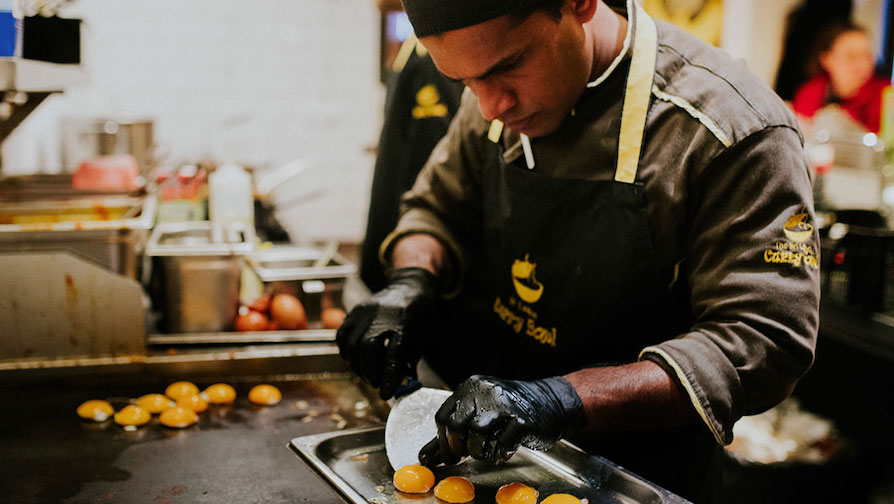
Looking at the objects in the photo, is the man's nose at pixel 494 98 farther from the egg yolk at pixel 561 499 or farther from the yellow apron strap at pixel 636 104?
the egg yolk at pixel 561 499

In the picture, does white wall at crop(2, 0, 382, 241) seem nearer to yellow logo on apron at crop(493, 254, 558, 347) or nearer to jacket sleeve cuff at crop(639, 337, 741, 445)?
yellow logo on apron at crop(493, 254, 558, 347)

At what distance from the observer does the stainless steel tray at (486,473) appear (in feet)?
4.30

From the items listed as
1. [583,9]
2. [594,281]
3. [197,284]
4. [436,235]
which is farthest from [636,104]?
[197,284]

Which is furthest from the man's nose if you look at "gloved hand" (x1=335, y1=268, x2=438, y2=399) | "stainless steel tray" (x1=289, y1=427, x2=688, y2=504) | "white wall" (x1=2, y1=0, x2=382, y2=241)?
"white wall" (x1=2, y1=0, x2=382, y2=241)

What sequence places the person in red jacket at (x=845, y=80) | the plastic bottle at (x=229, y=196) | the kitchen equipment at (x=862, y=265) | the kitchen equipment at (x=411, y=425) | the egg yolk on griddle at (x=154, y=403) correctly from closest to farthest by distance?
the kitchen equipment at (x=411, y=425) → the egg yolk on griddle at (x=154, y=403) → the kitchen equipment at (x=862, y=265) → the plastic bottle at (x=229, y=196) → the person in red jacket at (x=845, y=80)

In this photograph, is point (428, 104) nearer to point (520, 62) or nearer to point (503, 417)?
point (520, 62)

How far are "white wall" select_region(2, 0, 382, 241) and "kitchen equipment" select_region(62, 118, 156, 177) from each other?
0.64 feet

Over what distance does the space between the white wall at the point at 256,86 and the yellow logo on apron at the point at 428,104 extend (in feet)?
8.07

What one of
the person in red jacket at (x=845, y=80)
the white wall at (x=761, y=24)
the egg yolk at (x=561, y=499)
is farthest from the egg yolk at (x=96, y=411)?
the person in red jacket at (x=845, y=80)

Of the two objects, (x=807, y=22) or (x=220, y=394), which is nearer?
(x=220, y=394)

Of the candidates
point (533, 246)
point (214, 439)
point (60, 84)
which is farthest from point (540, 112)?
point (60, 84)

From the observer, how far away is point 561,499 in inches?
50.1

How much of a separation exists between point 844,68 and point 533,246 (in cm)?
478

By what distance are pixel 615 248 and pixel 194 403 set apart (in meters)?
1.05
